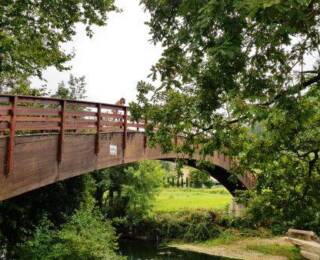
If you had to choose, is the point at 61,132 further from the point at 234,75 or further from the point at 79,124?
the point at 234,75

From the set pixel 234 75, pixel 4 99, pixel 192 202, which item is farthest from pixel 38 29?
pixel 192 202

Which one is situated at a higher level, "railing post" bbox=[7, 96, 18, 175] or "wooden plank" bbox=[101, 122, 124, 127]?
"wooden plank" bbox=[101, 122, 124, 127]

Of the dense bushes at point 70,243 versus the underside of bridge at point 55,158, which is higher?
the underside of bridge at point 55,158

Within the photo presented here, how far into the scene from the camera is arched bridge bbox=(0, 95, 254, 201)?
31.5 ft

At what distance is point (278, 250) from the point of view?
73.8 feet

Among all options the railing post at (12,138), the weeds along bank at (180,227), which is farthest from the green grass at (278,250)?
the railing post at (12,138)

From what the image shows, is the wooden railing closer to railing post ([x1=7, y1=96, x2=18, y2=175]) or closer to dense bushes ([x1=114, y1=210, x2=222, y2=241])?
railing post ([x1=7, y1=96, x2=18, y2=175])

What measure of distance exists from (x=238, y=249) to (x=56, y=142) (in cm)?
1482

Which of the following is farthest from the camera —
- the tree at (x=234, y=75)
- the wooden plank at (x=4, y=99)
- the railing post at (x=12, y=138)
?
the railing post at (x=12, y=138)

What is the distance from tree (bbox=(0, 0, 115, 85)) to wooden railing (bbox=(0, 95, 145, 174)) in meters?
1.60

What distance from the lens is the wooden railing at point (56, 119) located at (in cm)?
952

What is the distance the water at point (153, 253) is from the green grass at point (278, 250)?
2176 millimetres

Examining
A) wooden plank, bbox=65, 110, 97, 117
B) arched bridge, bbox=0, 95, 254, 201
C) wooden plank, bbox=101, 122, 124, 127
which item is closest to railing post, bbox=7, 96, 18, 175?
arched bridge, bbox=0, 95, 254, 201

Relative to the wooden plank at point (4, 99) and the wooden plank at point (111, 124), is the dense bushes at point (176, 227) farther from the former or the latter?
the wooden plank at point (4, 99)
